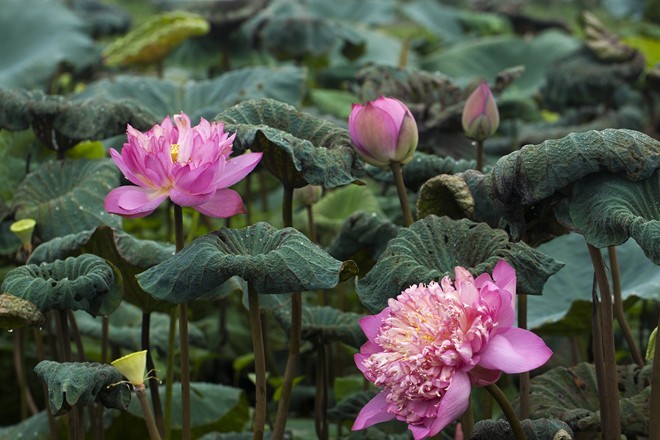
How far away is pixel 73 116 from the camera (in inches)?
67.0

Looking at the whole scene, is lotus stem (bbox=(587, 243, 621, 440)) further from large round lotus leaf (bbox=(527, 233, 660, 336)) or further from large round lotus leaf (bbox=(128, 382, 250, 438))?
large round lotus leaf (bbox=(128, 382, 250, 438))

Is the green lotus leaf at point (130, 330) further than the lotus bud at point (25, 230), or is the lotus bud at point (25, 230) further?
the green lotus leaf at point (130, 330)

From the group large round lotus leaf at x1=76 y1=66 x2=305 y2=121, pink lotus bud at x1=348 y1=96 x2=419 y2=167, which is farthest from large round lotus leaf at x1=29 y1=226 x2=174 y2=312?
large round lotus leaf at x1=76 y1=66 x2=305 y2=121

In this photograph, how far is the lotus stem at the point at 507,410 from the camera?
3.41ft

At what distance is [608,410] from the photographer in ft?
4.10

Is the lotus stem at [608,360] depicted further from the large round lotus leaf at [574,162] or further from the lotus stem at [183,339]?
the lotus stem at [183,339]

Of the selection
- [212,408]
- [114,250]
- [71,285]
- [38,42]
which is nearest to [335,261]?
[71,285]

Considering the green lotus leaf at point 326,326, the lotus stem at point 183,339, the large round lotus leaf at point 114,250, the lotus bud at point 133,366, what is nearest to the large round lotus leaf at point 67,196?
the large round lotus leaf at point 114,250

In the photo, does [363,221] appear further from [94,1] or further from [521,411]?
[94,1]

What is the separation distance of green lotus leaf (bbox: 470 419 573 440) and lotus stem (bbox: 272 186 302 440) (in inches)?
9.8

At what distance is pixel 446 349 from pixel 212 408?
3.24ft

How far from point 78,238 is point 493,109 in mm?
617

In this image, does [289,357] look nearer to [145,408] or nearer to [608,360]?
[145,408]

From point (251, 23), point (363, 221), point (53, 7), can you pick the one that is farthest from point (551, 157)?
point (53, 7)
